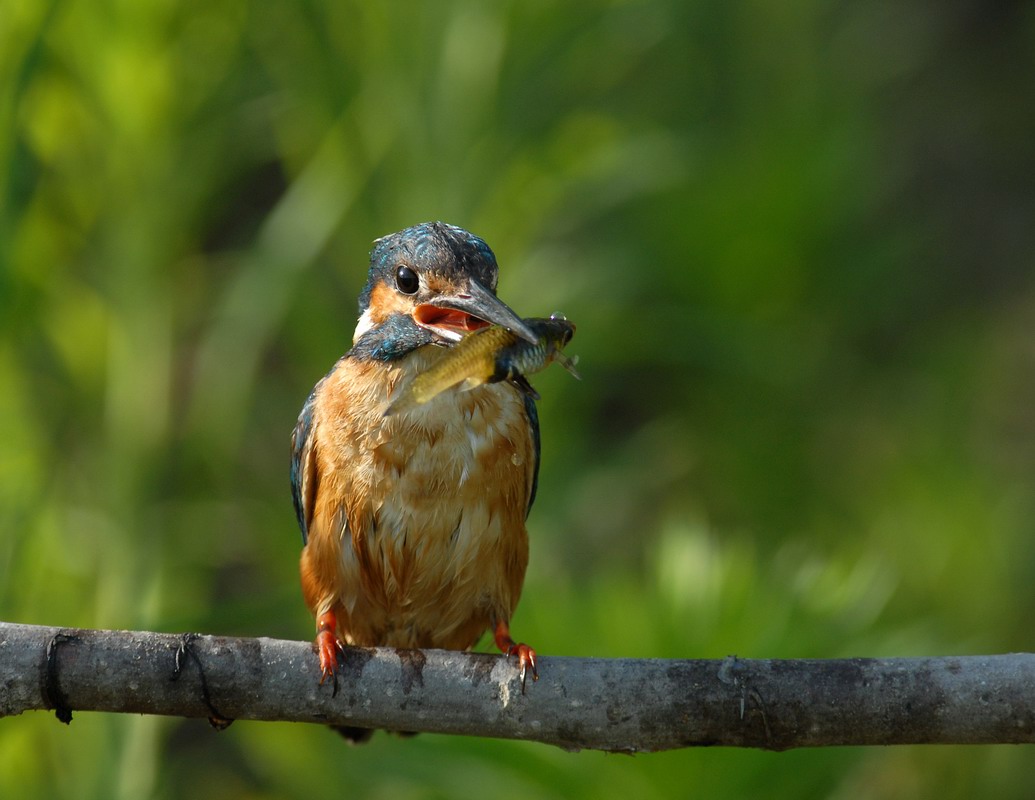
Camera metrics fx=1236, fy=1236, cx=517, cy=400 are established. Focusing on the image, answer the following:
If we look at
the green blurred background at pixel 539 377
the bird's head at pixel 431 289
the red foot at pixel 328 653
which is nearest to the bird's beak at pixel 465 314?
the bird's head at pixel 431 289

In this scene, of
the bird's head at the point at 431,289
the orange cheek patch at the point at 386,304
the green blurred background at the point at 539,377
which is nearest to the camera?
the bird's head at the point at 431,289

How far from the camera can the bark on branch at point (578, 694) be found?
186 centimetres

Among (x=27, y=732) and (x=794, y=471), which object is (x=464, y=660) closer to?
(x=27, y=732)

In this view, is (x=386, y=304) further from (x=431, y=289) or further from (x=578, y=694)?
(x=578, y=694)

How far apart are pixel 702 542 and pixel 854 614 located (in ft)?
1.35

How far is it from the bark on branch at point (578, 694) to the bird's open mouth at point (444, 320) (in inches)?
29.7

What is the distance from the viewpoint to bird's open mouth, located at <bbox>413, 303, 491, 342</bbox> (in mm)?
2494

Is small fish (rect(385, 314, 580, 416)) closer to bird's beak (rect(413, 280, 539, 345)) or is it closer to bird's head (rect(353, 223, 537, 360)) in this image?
bird's beak (rect(413, 280, 539, 345))

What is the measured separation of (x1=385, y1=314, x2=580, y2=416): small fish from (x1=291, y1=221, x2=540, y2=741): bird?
0.28m

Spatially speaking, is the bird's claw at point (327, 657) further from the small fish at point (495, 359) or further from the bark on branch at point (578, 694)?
the small fish at point (495, 359)

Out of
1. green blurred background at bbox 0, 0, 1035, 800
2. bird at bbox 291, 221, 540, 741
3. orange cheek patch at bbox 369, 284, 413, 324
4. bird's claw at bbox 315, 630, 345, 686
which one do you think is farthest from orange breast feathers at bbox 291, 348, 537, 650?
bird's claw at bbox 315, 630, 345, 686

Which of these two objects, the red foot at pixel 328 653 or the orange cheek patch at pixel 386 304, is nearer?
the red foot at pixel 328 653

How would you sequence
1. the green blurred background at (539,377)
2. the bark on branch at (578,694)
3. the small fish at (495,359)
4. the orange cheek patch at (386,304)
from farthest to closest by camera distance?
the green blurred background at (539,377), the orange cheek patch at (386,304), the small fish at (495,359), the bark on branch at (578,694)

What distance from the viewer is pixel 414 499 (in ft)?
8.34
